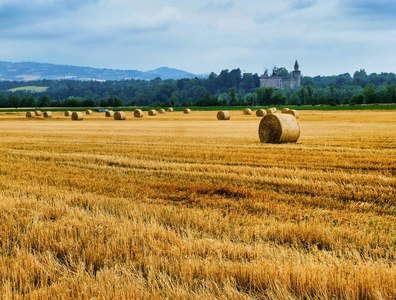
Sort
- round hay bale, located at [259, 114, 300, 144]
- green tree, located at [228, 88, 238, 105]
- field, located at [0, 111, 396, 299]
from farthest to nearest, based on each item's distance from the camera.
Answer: green tree, located at [228, 88, 238, 105]
round hay bale, located at [259, 114, 300, 144]
field, located at [0, 111, 396, 299]

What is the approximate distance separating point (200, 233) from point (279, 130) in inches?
603

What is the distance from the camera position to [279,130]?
20141 millimetres

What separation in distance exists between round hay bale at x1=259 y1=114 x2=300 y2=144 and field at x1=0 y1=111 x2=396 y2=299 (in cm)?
848

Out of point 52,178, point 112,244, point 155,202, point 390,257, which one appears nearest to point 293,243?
point 390,257

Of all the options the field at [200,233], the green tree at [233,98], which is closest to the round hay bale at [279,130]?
the field at [200,233]

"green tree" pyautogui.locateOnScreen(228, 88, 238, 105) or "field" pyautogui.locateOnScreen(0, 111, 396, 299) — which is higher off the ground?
"green tree" pyautogui.locateOnScreen(228, 88, 238, 105)

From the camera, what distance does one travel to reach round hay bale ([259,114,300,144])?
20133 mm

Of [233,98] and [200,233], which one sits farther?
[233,98]

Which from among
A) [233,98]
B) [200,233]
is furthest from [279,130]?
[233,98]

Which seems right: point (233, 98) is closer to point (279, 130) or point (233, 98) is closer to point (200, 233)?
point (279, 130)

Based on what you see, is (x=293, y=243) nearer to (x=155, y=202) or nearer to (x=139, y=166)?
(x=155, y=202)

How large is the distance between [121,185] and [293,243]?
5358 millimetres

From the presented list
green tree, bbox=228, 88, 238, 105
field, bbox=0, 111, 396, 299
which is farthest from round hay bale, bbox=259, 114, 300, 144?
green tree, bbox=228, 88, 238, 105

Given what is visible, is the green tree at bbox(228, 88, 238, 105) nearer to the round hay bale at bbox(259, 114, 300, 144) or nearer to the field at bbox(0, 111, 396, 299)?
the round hay bale at bbox(259, 114, 300, 144)
